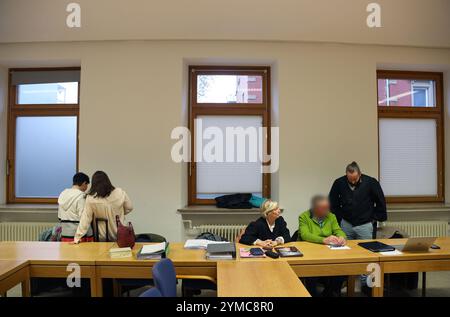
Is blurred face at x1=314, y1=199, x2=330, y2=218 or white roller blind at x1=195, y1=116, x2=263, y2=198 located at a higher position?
A: white roller blind at x1=195, y1=116, x2=263, y2=198

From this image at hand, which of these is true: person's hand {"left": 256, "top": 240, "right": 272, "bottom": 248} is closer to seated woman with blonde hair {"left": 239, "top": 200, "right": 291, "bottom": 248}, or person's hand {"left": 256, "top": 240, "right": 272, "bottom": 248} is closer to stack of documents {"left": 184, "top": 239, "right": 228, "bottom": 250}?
seated woman with blonde hair {"left": 239, "top": 200, "right": 291, "bottom": 248}

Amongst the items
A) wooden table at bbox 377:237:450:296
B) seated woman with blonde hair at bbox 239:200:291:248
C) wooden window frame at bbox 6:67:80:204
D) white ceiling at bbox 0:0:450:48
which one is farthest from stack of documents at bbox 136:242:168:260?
white ceiling at bbox 0:0:450:48

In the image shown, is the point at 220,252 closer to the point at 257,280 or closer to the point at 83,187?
the point at 257,280

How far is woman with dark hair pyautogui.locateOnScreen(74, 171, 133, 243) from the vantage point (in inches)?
108

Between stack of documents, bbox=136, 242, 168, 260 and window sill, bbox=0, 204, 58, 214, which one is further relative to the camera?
window sill, bbox=0, 204, 58, 214

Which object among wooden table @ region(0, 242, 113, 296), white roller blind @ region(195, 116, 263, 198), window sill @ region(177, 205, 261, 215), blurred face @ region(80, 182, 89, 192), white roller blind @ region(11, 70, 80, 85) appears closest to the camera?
wooden table @ region(0, 242, 113, 296)

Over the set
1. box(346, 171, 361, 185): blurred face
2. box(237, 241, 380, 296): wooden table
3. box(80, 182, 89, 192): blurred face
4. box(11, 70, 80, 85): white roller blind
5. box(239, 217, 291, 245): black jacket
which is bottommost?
box(237, 241, 380, 296): wooden table

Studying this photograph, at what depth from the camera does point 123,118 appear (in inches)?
154

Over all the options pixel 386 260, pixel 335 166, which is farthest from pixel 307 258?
pixel 335 166

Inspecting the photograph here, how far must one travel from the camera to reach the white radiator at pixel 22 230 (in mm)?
3928

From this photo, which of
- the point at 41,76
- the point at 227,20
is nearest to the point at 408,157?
the point at 227,20

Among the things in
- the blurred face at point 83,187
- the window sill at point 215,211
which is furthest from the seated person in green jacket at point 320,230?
the blurred face at point 83,187

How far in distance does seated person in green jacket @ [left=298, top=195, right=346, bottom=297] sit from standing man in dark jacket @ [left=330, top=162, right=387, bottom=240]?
1.96 feet

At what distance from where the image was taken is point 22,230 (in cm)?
395
